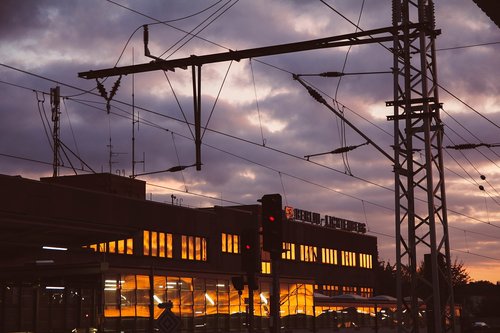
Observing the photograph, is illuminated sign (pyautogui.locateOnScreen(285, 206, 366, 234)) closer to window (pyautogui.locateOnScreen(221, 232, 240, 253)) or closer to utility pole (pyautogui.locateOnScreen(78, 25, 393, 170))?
window (pyautogui.locateOnScreen(221, 232, 240, 253))

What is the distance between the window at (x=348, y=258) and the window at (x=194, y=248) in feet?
103

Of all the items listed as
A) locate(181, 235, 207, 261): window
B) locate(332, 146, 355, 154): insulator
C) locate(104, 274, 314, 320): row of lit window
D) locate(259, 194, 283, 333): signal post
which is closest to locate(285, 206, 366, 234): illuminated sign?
locate(181, 235, 207, 261): window

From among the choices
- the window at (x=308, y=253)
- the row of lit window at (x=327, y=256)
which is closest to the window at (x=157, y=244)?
the row of lit window at (x=327, y=256)

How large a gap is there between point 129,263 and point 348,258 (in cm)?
4361

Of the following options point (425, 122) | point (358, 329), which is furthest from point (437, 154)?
point (358, 329)

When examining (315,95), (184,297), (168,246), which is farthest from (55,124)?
(315,95)

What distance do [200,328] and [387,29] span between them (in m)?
30.1

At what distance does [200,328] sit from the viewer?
1809 inches

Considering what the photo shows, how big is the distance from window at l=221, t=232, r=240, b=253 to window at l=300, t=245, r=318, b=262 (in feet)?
46.0

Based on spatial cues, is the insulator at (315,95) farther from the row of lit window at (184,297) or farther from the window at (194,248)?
the window at (194,248)

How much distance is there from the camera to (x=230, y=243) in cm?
7450

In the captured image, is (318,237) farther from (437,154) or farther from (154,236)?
(437,154)

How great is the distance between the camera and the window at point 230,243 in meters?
73.5

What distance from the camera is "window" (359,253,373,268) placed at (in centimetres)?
10292
